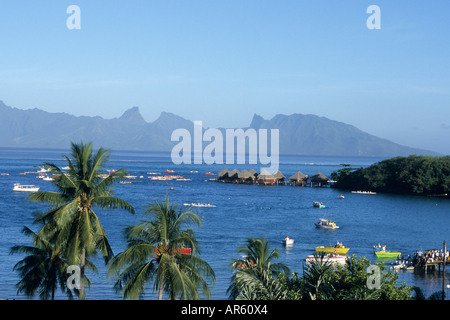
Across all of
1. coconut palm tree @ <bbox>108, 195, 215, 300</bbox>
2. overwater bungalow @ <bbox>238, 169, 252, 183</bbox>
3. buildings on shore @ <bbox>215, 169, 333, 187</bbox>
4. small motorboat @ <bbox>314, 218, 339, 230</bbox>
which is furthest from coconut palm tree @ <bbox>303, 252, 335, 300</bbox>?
overwater bungalow @ <bbox>238, 169, 252, 183</bbox>

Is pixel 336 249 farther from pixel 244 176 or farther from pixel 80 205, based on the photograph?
pixel 244 176

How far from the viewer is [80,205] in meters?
13.5

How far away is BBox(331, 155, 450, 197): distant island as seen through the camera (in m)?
81.1

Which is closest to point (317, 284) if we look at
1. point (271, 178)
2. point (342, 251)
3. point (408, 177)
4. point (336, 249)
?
point (336, 249)

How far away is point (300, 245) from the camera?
→ 41.2m

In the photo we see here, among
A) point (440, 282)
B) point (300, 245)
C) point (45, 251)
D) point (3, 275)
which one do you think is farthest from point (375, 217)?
point (45, 251)

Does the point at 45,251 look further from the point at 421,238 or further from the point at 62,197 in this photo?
the point at 421,238

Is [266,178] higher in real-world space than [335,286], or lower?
lower

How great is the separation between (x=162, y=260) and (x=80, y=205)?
2.86 metres

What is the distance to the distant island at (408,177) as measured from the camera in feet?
266

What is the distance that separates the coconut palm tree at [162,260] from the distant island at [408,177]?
244ft

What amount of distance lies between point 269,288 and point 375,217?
48783mm

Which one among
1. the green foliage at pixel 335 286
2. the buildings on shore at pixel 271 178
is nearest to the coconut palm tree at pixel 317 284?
the green foliage at pixel 335 286

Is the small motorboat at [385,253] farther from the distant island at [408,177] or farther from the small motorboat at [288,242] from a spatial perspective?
the distant island at [408,177]
